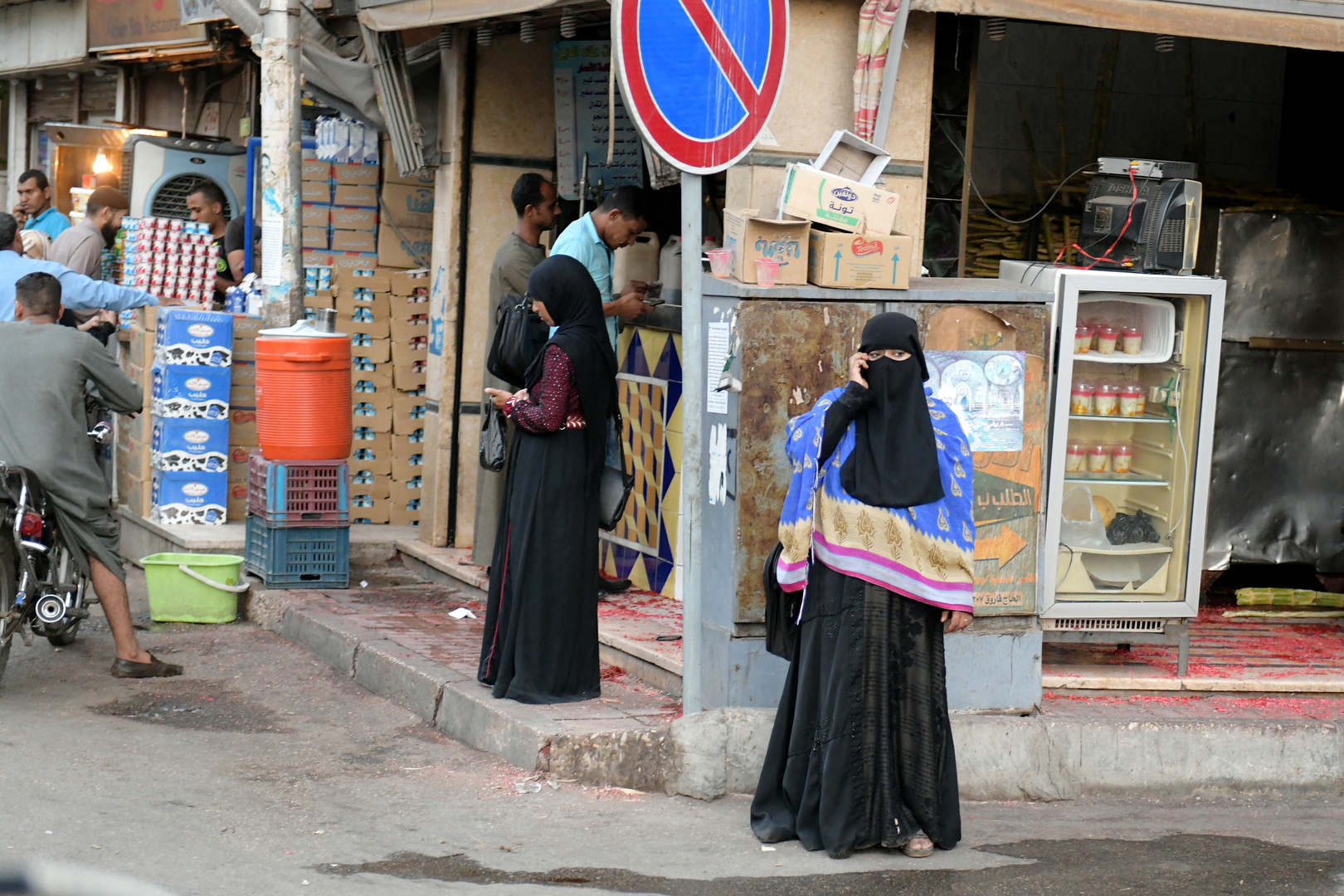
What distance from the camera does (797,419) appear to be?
489 cm

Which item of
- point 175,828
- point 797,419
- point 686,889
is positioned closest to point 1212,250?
→ point 797,419

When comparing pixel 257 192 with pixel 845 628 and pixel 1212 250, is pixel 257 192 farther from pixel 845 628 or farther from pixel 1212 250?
pixel 845 628

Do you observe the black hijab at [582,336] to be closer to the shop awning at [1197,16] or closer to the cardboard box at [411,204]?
the shop awning at [1197,16]

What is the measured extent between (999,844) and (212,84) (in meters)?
12.7

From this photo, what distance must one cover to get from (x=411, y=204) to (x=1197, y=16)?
17.3 ft

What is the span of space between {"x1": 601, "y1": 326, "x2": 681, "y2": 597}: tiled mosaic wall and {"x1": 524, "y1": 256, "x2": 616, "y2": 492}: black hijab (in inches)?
47.6

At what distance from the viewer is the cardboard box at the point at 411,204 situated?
9680 mm

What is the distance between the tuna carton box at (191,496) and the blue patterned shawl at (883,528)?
5196mm

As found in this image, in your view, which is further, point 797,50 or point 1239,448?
point 1239,448

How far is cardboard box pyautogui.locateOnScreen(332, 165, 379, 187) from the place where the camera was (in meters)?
9.59

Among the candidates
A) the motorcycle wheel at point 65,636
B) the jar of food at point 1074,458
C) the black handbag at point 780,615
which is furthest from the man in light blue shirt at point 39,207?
the black handbag at point 780,615

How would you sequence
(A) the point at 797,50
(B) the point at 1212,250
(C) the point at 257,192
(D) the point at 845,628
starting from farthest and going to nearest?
(C) the point at 257,192 < (B) the point at 1212,250 < (A) the point at 797,50 < (D) the point at 845,628

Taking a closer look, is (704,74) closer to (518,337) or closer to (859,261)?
(859,261)

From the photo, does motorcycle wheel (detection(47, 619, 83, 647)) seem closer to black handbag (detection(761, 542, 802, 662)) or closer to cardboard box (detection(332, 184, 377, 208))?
cardboard box (detection(332, 184, 377, 208))
